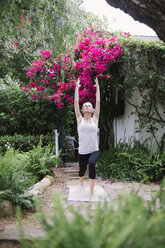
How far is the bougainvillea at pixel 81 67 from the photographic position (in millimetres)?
6320

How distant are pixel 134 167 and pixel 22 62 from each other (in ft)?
25.6

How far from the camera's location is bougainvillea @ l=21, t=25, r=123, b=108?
6.32 m

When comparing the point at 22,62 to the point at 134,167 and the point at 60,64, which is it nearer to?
the point at 60,64

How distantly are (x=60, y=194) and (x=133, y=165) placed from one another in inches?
85.1

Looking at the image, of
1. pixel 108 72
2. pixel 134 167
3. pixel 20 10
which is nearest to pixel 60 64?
pixel 108 72

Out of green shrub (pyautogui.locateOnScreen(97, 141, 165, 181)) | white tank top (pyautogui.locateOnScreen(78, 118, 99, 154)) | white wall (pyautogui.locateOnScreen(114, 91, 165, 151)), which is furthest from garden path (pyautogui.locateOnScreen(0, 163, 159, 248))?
white wall (pyautogui.locateOnScreen(114, 91, 165, 151))

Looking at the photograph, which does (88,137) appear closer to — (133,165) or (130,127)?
(133,165)

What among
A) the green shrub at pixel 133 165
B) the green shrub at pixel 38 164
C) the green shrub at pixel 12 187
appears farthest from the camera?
the green shrub at pixel 38 164

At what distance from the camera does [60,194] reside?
176 inches

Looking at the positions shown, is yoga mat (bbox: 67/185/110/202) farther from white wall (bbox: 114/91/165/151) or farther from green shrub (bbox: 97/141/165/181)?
white wall (bbox: 114/91/165/151)

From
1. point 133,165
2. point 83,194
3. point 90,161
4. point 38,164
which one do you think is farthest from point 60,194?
point 133,165

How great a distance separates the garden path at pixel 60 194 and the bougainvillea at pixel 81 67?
88.9 inches

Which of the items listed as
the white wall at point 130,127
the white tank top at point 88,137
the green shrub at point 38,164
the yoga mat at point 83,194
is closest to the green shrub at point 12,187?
the yoga mat at point 83,194

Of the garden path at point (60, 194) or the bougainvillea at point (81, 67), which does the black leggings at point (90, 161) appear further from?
the bougainvillea at point (81, 67)
